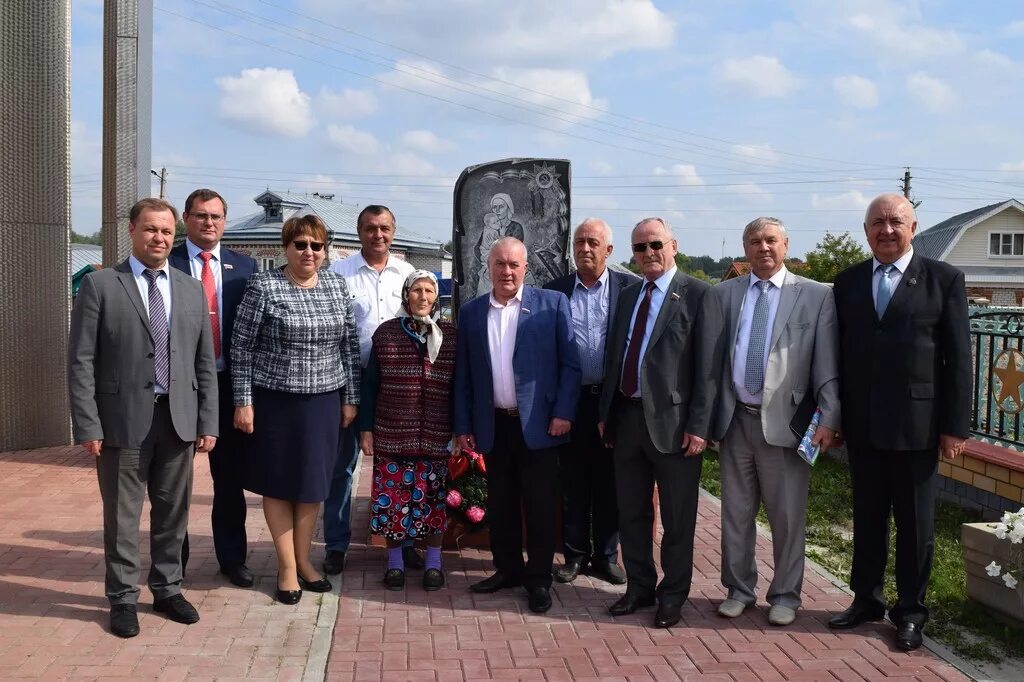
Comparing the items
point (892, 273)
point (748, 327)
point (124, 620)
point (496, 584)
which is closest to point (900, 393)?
point (892, 273)

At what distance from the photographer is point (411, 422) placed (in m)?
5.15

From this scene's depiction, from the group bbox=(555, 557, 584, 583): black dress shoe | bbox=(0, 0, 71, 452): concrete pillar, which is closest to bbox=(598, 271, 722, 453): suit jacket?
bbox=(555, 557, 584, 583): black dress shoe

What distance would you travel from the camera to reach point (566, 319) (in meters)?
5.02

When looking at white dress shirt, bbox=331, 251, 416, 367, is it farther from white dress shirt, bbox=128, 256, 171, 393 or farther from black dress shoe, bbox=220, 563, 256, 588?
black dress shoe, bbox=220, 563, 256, 588

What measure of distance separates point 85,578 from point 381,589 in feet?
5.62

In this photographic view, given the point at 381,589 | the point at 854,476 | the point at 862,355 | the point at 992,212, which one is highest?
the point at 992,212

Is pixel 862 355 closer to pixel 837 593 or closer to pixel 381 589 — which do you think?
pixel 837 593

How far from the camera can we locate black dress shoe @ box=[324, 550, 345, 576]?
18.1 ft

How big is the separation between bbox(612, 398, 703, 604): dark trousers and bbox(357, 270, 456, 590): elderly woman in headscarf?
3.30 feet

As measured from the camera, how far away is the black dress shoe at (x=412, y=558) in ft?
18.8

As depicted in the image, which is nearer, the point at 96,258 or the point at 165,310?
the point at 165,310

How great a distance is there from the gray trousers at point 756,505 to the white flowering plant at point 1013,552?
3.07 feet

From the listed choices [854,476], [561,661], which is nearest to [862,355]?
[854,476]

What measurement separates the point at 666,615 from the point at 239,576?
240 centimetres
